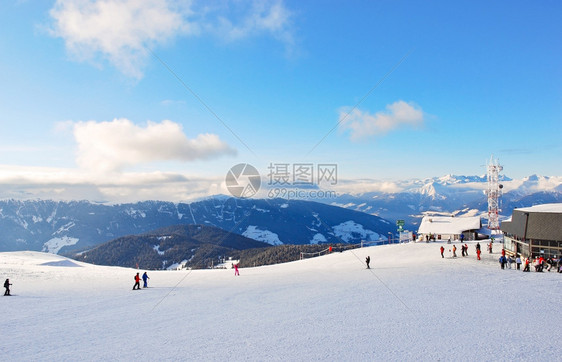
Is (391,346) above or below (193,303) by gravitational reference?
above

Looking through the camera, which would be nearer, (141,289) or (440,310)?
(440,310)

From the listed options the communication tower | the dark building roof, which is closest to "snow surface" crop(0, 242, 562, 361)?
the dark building roof

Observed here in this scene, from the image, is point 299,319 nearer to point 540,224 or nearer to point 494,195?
point 540,224

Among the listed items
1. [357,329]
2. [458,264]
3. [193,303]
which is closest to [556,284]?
[458,264]

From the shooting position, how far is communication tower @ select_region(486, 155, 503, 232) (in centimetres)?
6935

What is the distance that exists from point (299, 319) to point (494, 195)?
76378 mm

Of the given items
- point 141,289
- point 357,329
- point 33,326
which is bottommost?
point 141,289

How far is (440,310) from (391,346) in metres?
6.24

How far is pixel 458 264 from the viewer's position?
31.8 metres

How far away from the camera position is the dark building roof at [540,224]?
105ft

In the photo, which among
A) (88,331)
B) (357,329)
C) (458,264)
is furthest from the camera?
(458,264)

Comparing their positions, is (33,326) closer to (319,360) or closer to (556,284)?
(319,360)

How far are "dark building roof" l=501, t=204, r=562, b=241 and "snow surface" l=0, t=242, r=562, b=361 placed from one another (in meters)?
8.97

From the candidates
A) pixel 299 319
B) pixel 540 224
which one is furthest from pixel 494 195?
pixel 299 319
